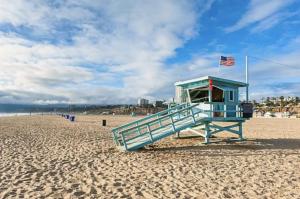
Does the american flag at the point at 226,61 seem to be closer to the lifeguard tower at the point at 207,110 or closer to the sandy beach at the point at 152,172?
the lifeguard tower at the point at 207,110

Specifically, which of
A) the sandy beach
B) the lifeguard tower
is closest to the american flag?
the lifeguard tower

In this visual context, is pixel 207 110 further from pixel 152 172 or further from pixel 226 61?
pixel 152 172

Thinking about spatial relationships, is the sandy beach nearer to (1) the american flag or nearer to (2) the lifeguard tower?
(2) the lifeguard tower

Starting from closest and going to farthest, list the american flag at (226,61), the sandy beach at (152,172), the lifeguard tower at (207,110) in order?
the sandy beach at (152,172) < the lifeguard tower at (207,110) < the american flag at (226,61)

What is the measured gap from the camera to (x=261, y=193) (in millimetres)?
7098

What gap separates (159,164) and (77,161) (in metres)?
2.99

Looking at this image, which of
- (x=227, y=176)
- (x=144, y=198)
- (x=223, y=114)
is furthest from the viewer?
(x=223, y=114)

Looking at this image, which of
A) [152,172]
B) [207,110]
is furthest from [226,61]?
[152,172]

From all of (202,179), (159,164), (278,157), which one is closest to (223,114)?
(278,157)

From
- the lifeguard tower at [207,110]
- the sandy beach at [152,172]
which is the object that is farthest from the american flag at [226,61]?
the sandy beach at [152,172]

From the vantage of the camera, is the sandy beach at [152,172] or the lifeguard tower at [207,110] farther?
the lifeguard tower at [207,110]

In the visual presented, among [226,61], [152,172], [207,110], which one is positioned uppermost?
[226,61]

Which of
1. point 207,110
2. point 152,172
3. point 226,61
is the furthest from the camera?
point 226,61

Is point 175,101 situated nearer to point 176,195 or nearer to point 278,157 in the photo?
point 278,157
